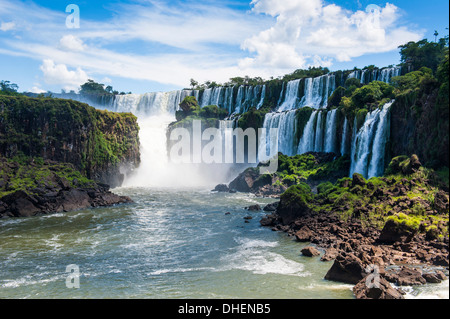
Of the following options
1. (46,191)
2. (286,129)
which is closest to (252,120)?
(286,129)

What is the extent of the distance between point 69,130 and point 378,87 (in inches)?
1311

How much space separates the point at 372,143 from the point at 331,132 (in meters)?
9.19

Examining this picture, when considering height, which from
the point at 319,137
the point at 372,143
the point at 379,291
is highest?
the point at 319,137

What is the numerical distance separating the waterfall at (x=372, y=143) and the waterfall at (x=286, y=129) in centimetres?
1174

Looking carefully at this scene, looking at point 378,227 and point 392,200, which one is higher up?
point 392,200

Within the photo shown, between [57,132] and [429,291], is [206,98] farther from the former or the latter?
[429,291]

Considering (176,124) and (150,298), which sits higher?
(176,124)

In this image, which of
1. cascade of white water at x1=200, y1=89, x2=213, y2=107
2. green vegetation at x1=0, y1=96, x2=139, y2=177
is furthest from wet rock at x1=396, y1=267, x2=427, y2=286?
cascade of white water at x1=200, y1=89, x2=213, y2=107

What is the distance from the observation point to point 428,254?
1423 cm

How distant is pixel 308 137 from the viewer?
42594mm

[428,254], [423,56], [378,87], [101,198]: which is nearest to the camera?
[428,254]

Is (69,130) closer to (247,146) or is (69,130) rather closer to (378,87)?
(247,146)
